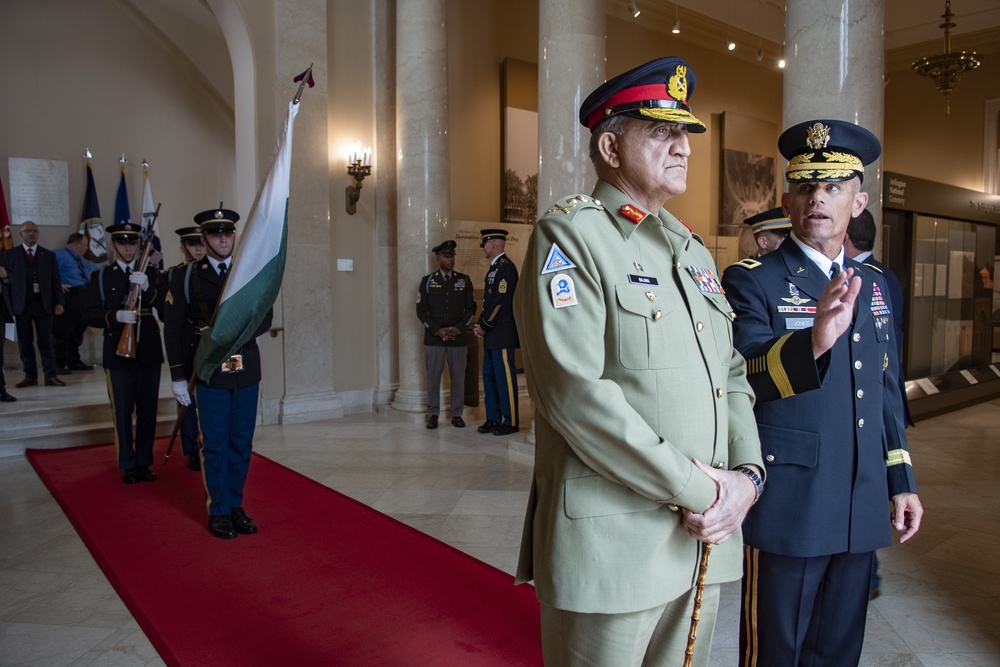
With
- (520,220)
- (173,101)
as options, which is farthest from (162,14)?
(520,220)

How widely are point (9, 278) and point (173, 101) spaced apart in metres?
3.68

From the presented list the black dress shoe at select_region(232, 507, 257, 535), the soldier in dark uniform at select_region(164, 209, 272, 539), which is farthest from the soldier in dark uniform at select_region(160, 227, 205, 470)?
the black dress shoe at select_region(232, 507, 257, 535)

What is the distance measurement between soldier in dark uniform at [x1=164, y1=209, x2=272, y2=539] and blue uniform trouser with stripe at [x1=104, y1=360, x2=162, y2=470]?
3.43 feet

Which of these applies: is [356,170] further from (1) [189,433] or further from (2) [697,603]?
(2) [697,603]

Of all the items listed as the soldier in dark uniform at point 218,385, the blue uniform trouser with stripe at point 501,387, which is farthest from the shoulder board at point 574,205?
the blue uniform trouser with stripe at point 501,387

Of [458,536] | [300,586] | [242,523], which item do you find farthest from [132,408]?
[458,536]

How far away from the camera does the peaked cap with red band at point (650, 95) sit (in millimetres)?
1378

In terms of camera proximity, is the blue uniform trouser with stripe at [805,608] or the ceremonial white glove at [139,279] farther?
the ceremonial white glove at [139,279]

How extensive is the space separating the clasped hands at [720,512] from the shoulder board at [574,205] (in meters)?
0.51

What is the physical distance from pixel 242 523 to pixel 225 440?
484mm

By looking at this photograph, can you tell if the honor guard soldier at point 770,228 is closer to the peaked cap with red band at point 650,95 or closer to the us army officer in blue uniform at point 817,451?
the us army officer in blue uniform at point 817,451

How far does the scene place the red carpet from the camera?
2676mm

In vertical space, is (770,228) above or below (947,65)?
below

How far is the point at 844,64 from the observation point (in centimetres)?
356
